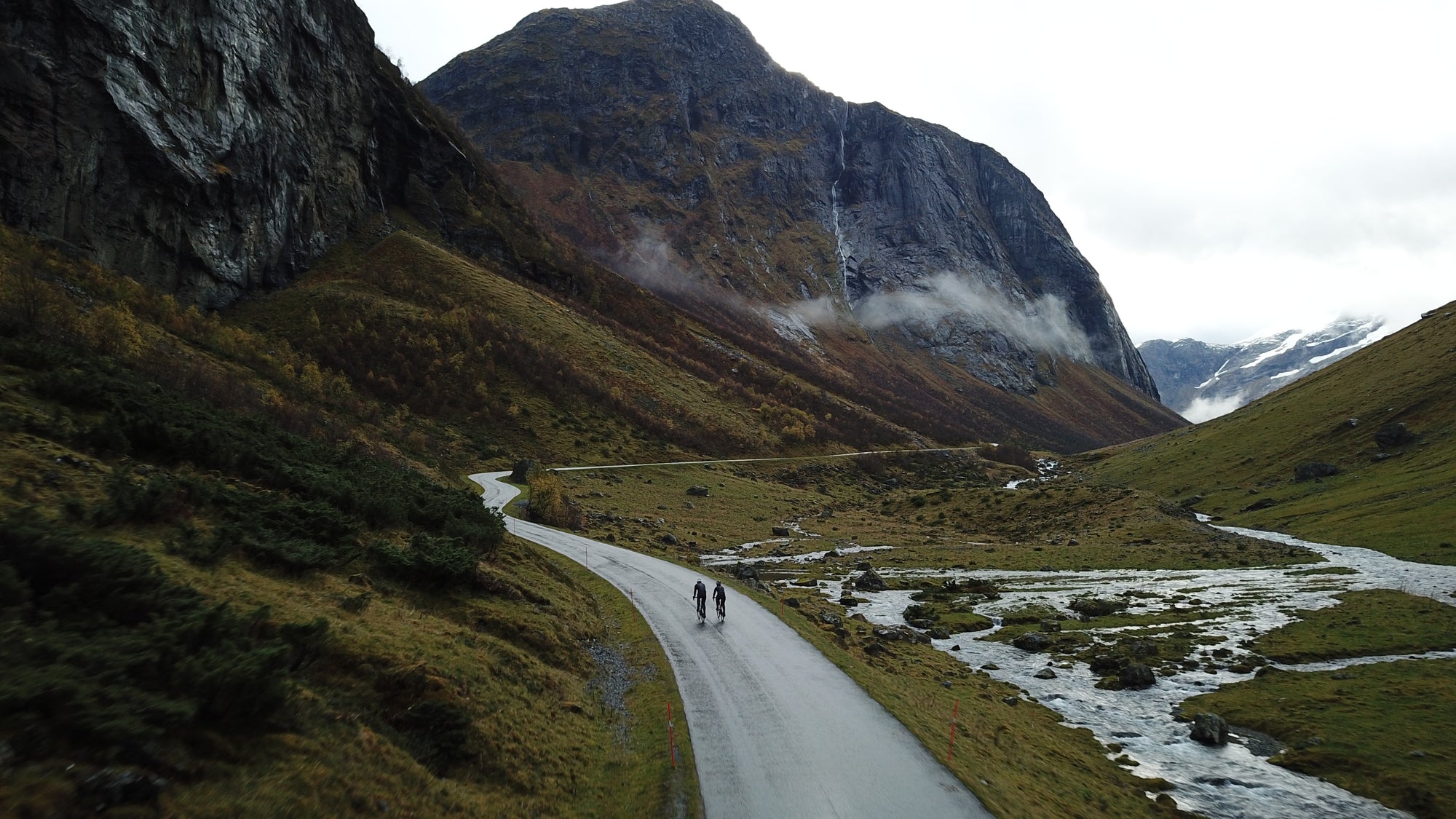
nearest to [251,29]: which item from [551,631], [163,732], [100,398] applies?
[100,398]

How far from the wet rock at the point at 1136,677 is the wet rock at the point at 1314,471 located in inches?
2375

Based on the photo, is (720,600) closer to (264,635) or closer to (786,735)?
(786,735)

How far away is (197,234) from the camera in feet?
232

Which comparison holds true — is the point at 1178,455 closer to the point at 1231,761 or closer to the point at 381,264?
the point at 1231,761

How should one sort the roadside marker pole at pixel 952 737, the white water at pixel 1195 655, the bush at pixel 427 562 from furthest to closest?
the bush at pixel 427 562 → the white water at pixel 1195 655 → the roadside marker pole at pixel 952 737

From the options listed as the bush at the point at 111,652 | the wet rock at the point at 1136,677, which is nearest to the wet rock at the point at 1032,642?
the wet rock at the point at 1136,677

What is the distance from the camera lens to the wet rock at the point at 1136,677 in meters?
23.8

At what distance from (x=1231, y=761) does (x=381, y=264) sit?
107499mm

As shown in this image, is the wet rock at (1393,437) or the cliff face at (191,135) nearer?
the cliff face at (191,135)

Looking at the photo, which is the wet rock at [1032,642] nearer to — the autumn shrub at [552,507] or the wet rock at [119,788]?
the autumn shrub at [552,507]

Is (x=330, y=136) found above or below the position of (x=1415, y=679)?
above

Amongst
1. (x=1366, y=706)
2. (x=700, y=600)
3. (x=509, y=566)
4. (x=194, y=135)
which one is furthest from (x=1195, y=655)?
(x=194, y=135)

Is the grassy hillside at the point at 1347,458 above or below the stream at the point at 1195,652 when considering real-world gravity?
above

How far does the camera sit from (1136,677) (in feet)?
78.4
